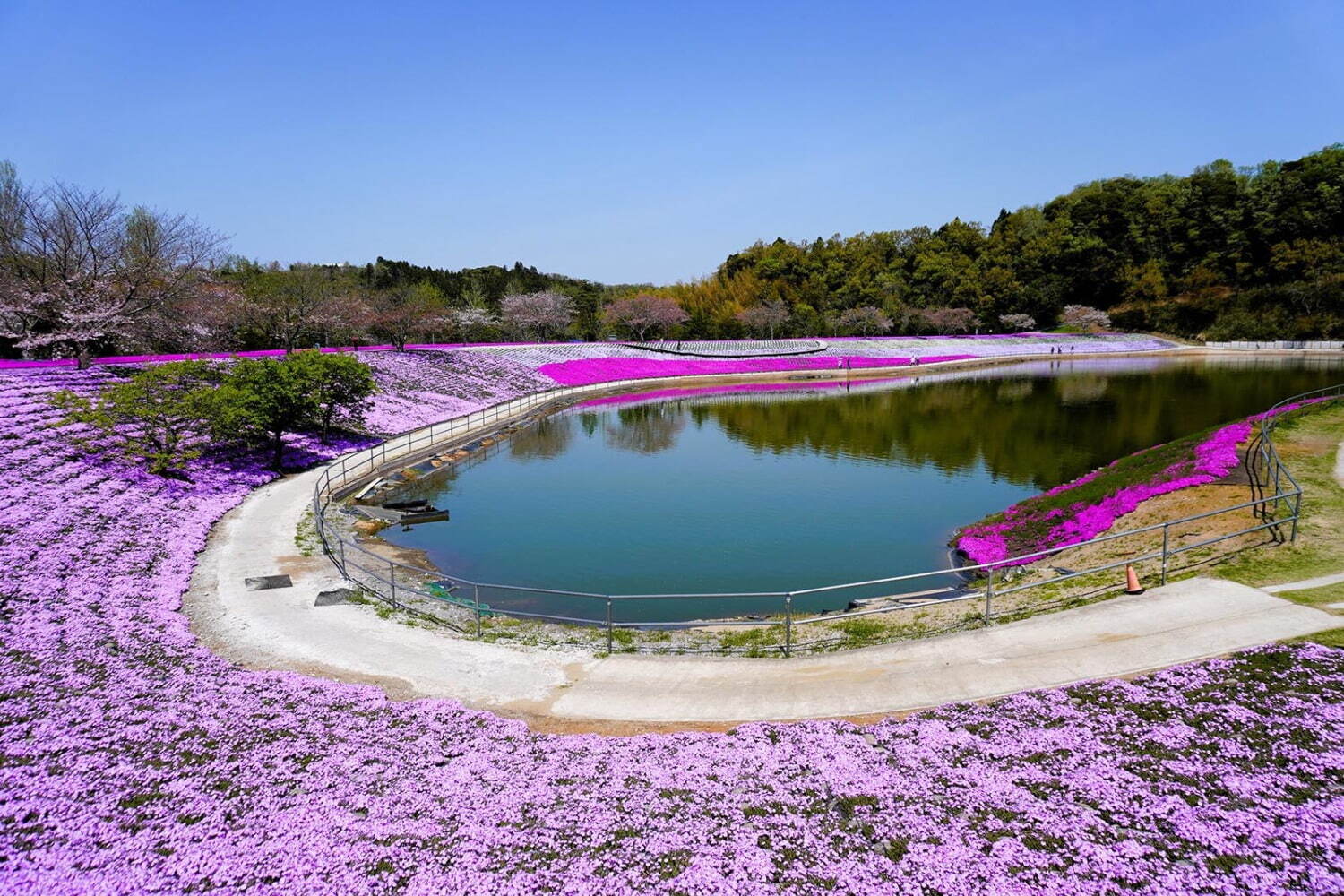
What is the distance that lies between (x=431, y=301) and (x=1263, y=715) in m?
78.1

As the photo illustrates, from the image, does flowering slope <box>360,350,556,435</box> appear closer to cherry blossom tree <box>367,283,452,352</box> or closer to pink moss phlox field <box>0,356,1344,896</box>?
cherry blossom tree <box>367,283,452,352</box>

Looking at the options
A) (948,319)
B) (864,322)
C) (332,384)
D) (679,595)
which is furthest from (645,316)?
(679,595)

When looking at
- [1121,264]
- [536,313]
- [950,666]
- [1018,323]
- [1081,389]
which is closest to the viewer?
[950,666]

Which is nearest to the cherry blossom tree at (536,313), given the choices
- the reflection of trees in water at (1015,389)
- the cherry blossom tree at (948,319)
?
the reflection of trees in water at (1015,389)

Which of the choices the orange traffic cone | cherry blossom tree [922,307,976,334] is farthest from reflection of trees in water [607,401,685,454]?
cherry blossom tree [922,307,976,334]

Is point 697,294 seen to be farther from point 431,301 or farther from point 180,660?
point 180,660

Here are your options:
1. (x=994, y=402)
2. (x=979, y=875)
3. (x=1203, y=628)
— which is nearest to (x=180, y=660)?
(x=979, y=875)

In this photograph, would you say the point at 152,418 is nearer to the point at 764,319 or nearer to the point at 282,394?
the point at 282,394

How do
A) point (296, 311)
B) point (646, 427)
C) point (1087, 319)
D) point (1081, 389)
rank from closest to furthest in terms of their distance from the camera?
1. point (646, 427)
2. point (296, 311)
3. point (1081, 389)
4. point (1087, 319)

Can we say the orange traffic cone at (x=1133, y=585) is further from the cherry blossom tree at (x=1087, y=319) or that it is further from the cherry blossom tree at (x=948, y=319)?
the cherry blossom tree at (x=1087, y=319)

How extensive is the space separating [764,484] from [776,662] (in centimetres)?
1906

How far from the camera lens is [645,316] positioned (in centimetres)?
9169

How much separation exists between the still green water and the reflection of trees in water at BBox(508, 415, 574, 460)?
259 mm

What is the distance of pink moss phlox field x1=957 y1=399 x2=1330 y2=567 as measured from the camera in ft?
64.1
